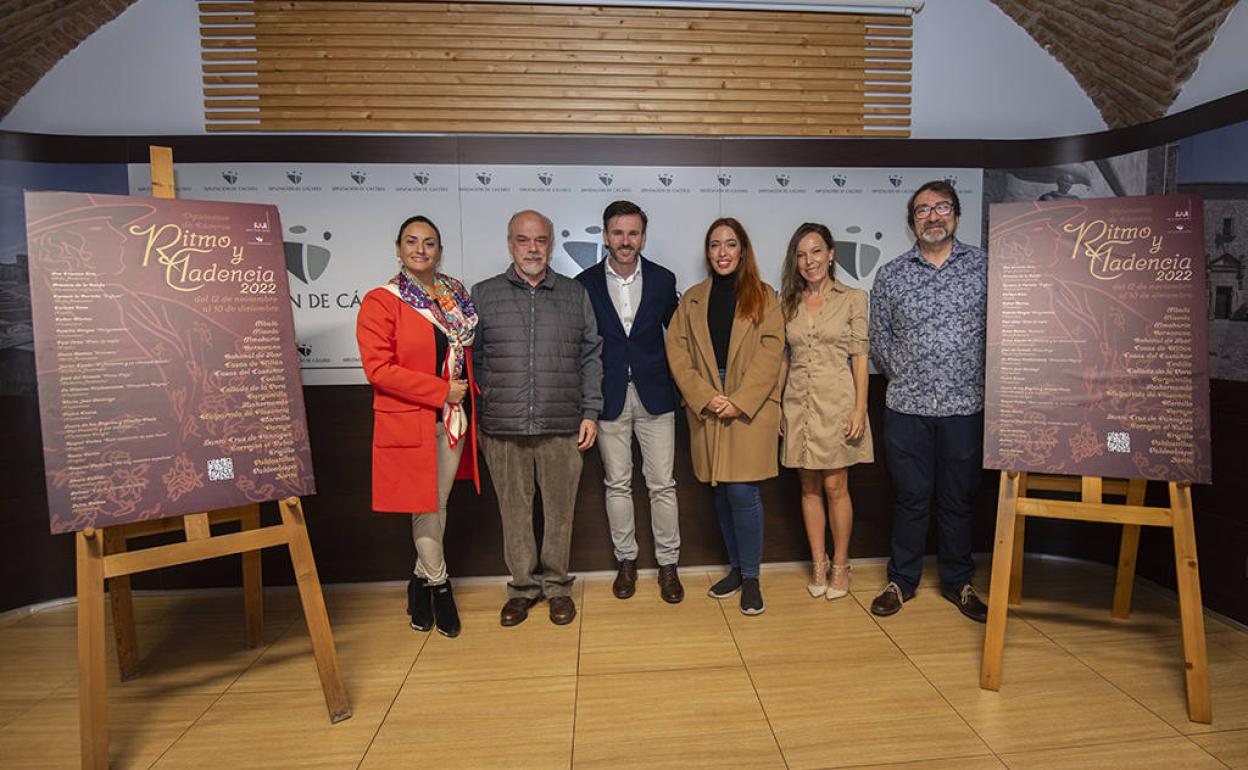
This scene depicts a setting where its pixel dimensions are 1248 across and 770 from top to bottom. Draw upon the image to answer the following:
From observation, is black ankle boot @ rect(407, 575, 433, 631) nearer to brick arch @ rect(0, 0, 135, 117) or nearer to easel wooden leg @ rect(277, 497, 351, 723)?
easel wooden leg @ rect(277, 497, 351, 723)

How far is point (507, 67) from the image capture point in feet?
11.5

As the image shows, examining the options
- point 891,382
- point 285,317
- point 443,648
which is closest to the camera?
point 285,317

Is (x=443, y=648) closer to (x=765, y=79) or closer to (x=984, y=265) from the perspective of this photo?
(x=984, y=265)

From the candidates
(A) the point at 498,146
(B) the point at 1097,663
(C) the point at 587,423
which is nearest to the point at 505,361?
(C) the point at 587,423

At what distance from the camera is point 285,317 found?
2.33 m

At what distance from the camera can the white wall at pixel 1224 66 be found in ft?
9.76

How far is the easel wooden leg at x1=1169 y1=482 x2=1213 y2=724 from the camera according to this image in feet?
7.27

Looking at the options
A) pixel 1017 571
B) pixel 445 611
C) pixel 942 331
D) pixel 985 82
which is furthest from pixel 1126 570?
pixel 445 611

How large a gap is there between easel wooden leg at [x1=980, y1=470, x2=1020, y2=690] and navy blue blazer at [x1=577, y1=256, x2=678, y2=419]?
1475 mm

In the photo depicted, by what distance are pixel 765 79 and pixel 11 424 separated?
14.2 ft

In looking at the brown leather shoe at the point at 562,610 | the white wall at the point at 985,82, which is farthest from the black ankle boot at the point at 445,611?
the white wall at the point at 985,82

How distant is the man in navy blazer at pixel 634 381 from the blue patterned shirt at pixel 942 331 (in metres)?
1.10

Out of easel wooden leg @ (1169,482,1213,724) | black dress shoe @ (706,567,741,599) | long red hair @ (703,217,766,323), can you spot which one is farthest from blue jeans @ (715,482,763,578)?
easel wooden leg @ (1169,482,1213,724)

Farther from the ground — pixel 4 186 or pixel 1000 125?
pixel 1000 125
